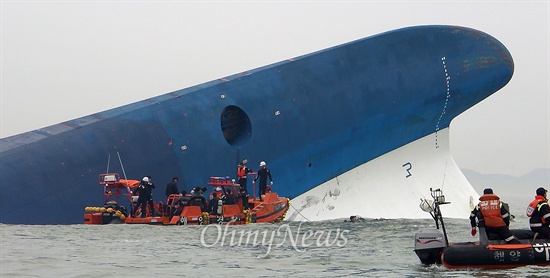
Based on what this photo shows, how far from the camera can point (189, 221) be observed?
23500 millimetres

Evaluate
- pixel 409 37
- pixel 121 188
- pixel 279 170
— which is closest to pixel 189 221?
pixel 121 188

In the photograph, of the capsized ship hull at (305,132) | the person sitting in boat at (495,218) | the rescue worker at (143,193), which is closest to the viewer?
the person sitting in boat at (495,218)

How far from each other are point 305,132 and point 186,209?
8.79m

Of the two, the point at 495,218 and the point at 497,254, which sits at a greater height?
the point at 495,218

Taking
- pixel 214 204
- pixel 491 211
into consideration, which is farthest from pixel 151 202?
pixel 491 211

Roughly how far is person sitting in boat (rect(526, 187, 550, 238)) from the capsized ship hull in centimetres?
1420

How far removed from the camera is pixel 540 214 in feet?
48.5

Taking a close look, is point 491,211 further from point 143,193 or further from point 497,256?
point 143,193

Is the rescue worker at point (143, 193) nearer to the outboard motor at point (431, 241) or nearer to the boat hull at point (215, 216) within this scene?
the boat hull at point (215, 216)

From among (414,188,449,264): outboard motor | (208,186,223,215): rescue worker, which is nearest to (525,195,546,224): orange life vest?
(414,188,449,264): outboard motor

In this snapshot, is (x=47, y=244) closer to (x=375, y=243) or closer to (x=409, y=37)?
(x=375, y=243)

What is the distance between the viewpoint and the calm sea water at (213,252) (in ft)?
45.6

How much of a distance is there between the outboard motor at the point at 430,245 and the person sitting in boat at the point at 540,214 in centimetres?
162

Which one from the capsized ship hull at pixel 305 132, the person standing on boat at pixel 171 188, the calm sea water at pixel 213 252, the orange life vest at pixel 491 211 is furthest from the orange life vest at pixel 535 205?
the capsized ship hull at pixel 305 132
